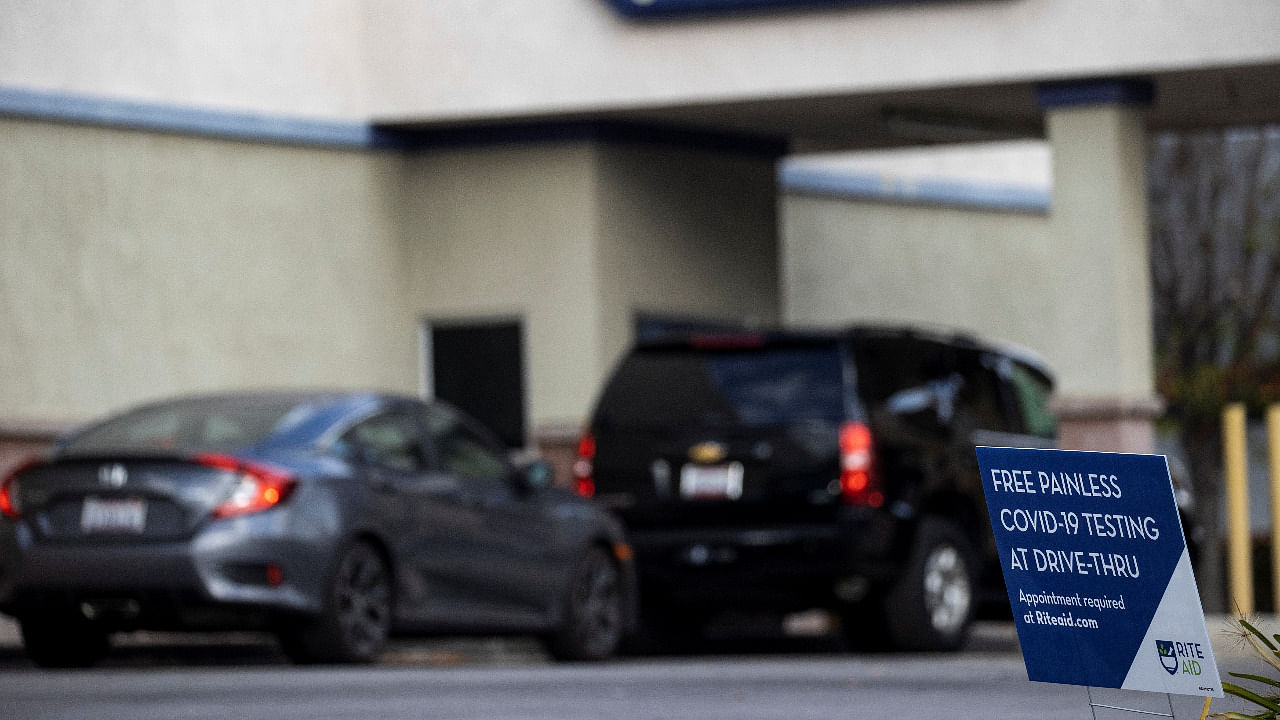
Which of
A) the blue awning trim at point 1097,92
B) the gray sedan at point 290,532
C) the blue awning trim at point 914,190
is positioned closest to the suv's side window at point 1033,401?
the blue awning trim at point 1097,92

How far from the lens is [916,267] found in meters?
23.0

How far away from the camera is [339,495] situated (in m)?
11.2

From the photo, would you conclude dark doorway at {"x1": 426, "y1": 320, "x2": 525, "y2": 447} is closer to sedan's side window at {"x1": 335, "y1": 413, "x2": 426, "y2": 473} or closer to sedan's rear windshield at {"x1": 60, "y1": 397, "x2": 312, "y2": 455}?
sedan's side window at {"x1": 335, "y1": 413, "x2": 426, "y2": 473}

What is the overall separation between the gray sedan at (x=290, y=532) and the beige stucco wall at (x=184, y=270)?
4.58m

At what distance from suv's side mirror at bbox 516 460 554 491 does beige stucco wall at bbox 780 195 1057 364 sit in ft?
28.4

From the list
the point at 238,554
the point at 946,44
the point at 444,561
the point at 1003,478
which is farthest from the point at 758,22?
the point at 1003,478

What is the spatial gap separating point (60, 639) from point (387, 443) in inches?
73.1

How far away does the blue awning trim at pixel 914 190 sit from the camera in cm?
2175

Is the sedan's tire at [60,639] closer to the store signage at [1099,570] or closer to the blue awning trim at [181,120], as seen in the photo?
the blue awning trim at [181,120]

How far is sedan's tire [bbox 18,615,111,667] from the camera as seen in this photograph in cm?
1126

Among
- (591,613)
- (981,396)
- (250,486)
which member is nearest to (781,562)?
(591,613)

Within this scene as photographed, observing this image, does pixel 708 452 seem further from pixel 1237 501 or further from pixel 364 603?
pixel 1237 501

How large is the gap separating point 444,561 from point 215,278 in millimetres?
6223

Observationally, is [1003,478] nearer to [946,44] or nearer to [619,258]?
[946,44]
